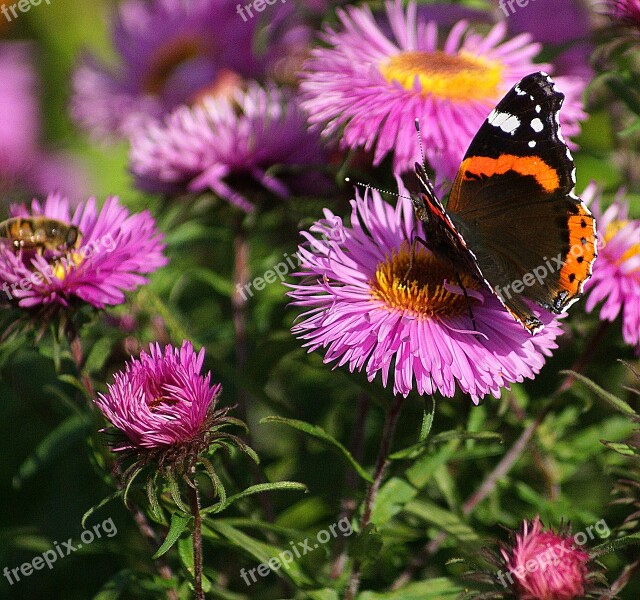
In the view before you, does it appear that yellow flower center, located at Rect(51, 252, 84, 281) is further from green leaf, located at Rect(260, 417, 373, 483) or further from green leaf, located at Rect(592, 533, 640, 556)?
green leaf, located at Rect(592, 533, 640, 556)

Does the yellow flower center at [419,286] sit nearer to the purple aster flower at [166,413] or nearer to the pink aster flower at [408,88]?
the pink aster flower at [408,88]

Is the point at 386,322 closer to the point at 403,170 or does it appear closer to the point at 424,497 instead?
the point at 403,170

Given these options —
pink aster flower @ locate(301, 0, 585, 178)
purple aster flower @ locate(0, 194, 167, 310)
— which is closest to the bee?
purple aster flower @ locate(0, 194, 167, 310)

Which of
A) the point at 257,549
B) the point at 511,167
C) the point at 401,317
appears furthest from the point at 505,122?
the point at 257,549

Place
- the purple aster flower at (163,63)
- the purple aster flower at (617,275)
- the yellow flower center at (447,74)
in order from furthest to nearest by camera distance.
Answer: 1. the purple aster flower at (163,63)
2. the yellow flower center at (447,74)
3. the purple aster flower at (617,275)

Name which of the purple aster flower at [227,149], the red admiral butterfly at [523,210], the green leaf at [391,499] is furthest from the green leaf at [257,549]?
the purple aster flower at [227,149]

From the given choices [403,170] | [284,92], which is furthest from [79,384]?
[284,92]

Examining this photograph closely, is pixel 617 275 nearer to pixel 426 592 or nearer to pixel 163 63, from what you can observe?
pixel 426 592
